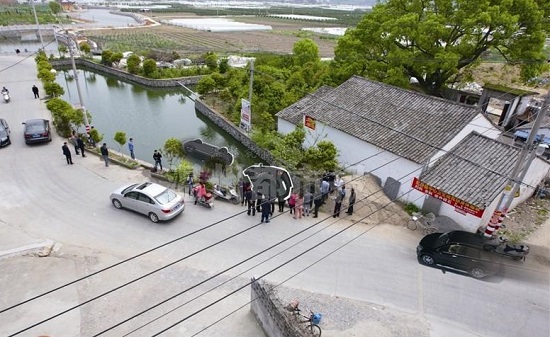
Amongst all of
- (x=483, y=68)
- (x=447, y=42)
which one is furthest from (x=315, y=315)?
(x=483, y=68)

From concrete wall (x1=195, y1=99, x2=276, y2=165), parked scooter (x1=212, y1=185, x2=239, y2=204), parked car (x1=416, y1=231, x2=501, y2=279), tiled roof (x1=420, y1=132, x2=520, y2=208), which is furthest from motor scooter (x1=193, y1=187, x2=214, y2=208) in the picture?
tiled roof (x1=420, y1=132, x2=520, y2=208)

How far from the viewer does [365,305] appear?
35.9 ft

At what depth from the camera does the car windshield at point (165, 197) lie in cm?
1388

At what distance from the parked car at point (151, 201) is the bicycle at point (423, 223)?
380 inches

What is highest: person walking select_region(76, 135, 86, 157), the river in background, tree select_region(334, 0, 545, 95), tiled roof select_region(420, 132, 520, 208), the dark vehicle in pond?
tree select_region(334, 0, 545, 95)

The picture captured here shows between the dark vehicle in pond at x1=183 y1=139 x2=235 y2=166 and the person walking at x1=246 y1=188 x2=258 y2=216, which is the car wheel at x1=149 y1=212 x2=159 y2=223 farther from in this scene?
the dark vehicle in pond at x1=183 y1=139 x2=235 y2=166

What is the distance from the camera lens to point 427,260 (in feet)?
41.4

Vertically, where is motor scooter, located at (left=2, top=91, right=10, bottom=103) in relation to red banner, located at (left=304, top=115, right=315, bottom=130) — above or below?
below

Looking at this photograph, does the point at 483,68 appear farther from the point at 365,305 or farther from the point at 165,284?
the point at 165,284

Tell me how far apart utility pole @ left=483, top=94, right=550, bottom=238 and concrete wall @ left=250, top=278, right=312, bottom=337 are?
7.64 m

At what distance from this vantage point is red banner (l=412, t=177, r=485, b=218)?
13.8m

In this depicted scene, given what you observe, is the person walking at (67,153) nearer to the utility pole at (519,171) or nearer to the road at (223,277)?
the road at (223,277)

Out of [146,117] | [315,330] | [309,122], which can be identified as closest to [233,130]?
[309,122]

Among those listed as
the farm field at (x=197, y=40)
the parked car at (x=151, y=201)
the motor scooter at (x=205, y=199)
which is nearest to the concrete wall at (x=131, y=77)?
the farm field at (x=197, y=40)
